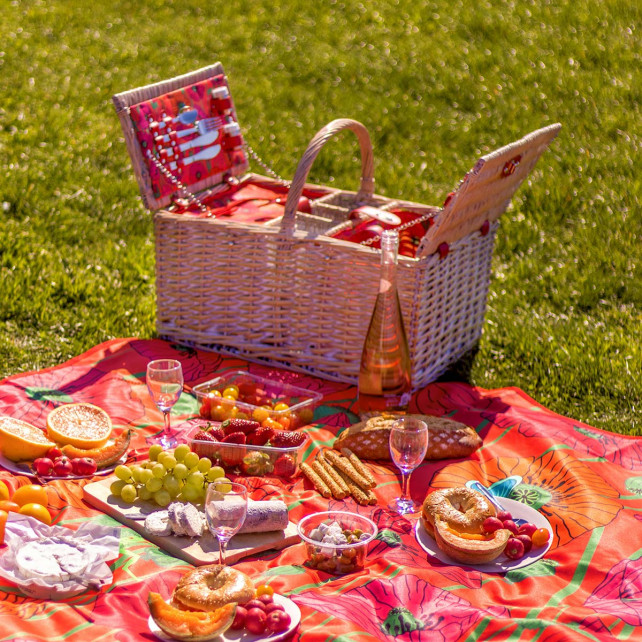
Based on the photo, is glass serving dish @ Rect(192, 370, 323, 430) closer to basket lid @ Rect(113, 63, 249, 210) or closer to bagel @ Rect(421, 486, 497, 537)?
bagel @ Rect(421, 486, 497, 537)

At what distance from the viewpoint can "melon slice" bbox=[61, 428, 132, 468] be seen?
3.83 m

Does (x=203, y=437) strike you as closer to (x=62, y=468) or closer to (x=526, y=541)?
(x=62, y=468)

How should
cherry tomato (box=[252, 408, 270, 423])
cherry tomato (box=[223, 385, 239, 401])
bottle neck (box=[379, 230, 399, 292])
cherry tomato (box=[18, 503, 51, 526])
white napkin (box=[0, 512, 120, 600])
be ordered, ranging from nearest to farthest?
white napkin (box=[0, 512, 120, 600]), cherry tomato (box=[18, 503, 51, 526]), cherry tomato (box=[252, 408, 270, 423]), bottle neck (box=[379, 230, 399, 292]), cherry tomato (box=[223, 385, 239, 401])

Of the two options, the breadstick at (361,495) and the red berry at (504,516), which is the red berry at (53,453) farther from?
the red berry at (504,516)

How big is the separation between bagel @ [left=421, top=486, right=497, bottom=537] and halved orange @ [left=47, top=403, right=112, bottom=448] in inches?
54.2

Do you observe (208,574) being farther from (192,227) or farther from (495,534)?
(192,227)

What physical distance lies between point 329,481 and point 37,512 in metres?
1.11

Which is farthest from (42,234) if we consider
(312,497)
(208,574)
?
(208,574)

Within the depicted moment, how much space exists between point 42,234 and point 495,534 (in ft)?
14.6

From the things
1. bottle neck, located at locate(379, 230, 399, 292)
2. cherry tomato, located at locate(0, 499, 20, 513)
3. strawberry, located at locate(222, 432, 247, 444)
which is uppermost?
bottle neck, located at locate(379, 230, 399, 292)

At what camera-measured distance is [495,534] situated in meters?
3.35

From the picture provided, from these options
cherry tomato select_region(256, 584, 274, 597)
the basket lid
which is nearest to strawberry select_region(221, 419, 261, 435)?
cherry tomato select_region(256, 584, 274, 597)

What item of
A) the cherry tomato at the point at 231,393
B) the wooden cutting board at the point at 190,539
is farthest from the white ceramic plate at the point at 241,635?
the cherry tomato at the point at 231,393

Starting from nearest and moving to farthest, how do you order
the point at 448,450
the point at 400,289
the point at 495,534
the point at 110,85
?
the point at 495,534, the point at 448,450, the point at 400,289, the point at 110,85
